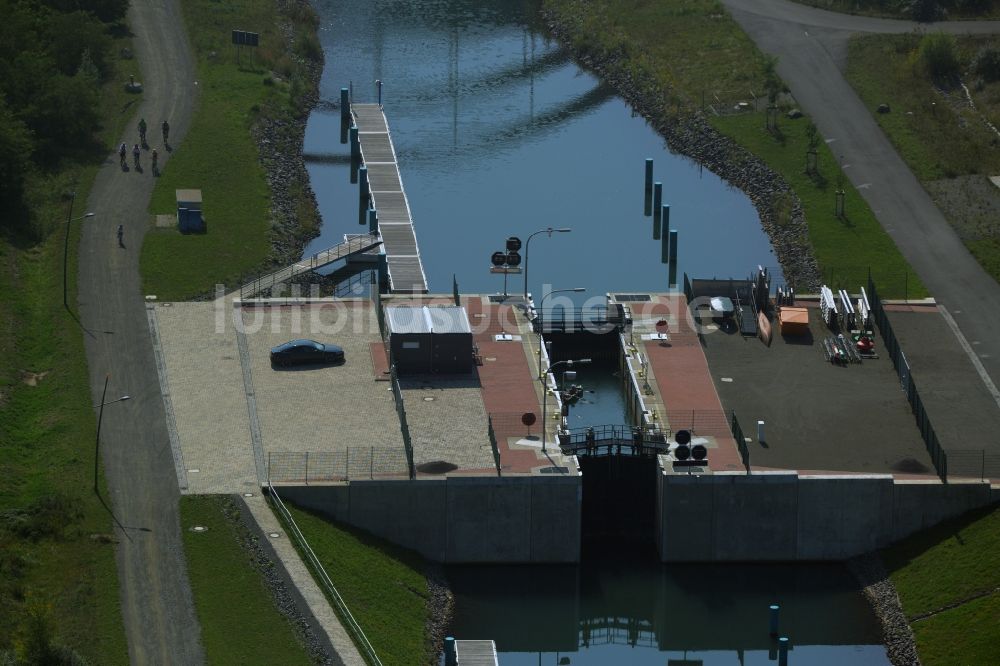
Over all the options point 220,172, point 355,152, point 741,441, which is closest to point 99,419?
point 741,441

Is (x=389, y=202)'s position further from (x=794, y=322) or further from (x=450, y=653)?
(x=450, y=653)

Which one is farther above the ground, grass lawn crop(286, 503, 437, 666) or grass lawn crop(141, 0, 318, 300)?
grass lawn crop(141, 0, 318, 300)

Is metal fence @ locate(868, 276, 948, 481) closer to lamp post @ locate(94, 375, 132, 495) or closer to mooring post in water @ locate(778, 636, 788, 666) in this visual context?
mooring post in water @ locate(778, 636, 788, 666)

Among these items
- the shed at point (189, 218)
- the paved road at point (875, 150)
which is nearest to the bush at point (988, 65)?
the paved road at point (875, 150)

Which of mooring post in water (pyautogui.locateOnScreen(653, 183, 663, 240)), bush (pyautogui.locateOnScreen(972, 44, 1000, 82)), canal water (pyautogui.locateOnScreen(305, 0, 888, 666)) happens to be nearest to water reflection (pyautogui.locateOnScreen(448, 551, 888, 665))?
canal water (pyautogui.locateOnScreen(305, 0, 888, 666))

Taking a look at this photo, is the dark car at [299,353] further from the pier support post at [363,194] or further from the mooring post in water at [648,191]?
the mooring post in water at [648,191]

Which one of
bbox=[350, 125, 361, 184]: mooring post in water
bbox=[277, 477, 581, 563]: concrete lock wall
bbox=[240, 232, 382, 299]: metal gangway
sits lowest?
bbox=[277, 477, 581, 563]: concrete lock wall
